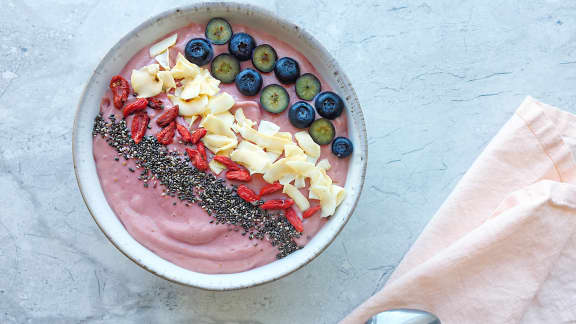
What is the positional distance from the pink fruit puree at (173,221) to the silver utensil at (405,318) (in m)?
0.48

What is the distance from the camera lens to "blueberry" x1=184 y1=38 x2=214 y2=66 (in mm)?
2100

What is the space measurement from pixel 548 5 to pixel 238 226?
181 cm

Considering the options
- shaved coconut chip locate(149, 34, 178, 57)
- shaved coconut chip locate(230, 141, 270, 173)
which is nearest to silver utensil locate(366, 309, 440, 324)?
shaved coconut chip locate(230, 141, 270, 173)

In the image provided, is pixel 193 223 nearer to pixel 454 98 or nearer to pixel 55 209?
pixel 55 209

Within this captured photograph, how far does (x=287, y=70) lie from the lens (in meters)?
2.14

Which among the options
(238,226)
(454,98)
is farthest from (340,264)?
(454,98)

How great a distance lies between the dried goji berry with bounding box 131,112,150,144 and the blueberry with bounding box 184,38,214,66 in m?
0.30

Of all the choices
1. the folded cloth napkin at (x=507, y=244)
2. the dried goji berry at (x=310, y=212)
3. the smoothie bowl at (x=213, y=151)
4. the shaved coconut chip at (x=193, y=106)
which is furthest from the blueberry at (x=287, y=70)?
the folded cloth napkin at (x=507, y=244)

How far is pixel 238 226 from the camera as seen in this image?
2.10 meters

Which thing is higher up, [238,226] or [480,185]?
[480,185]

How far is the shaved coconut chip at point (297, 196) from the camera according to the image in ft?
6.85

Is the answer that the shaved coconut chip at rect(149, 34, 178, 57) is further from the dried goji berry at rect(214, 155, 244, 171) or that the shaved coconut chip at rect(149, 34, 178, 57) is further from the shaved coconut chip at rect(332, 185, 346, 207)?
the shaved coconut chip at rect(332, 185, 346, 207)

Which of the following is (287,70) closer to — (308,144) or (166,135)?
(308,144)

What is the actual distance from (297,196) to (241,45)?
2.13ft
